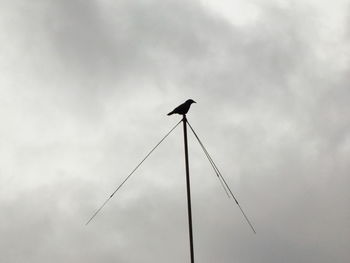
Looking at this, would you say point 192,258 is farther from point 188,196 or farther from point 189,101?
point 189,101

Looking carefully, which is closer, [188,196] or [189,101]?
[188,196]

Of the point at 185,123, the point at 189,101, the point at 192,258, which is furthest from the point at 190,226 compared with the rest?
the point at 189,101

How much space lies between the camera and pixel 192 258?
69.9 feet

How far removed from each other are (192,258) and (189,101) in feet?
32.5

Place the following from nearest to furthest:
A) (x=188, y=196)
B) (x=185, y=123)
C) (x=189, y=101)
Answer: (x=188, y=196), (x=185, y=123), (x=189, y=101)

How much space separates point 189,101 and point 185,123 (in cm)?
268

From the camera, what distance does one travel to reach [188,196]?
76.9 ft

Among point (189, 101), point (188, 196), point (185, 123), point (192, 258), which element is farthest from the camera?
point (189, 101)

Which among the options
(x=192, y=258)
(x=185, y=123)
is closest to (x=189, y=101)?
(x=185, y=123)

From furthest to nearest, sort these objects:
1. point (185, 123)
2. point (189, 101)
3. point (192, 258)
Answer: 1. point (189, 101)
2. point (185, 123)
3. point (192, 258)

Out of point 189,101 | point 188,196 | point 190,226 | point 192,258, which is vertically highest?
point 189,101

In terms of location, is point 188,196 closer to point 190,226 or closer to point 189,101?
point 190,226

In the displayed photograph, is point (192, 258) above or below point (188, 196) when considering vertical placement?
below

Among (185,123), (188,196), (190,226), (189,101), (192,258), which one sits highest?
(189,101)
